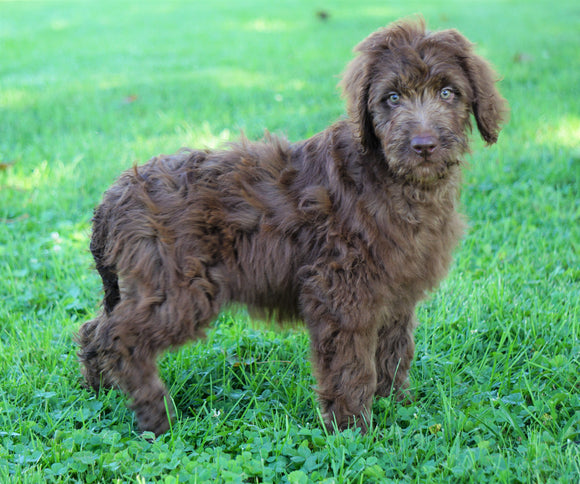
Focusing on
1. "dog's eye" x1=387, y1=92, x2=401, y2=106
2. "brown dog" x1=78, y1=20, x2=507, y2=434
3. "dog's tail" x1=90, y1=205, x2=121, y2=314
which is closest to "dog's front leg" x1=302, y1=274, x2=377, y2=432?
"brown dog" x1=78, y1=20, x2=507, y2=434

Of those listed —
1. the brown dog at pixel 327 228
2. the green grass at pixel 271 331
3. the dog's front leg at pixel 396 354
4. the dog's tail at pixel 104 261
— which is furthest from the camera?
the dog's front leg at pixel 396 354

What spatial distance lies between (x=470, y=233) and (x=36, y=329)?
325 centimetres

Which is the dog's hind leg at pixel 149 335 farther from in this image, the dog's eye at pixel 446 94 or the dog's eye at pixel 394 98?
the dog's eye at pixel 446 94

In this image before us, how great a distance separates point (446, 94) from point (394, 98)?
24 centimetres

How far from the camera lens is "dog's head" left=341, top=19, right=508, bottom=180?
9.48 ft

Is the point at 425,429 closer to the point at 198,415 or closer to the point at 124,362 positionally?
the point at 198,415

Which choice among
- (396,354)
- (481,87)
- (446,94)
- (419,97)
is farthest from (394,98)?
(396,354)

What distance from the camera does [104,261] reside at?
329 centimetres

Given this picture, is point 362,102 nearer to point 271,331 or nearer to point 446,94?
point 446,94

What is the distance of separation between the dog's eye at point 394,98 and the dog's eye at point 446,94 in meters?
0.19

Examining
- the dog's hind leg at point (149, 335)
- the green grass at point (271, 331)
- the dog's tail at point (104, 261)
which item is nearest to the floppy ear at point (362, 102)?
the dog's hind leg at point (149, 335)

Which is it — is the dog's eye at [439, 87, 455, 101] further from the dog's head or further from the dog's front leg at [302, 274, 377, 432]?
the dog's front leg at [302, 274, 377, 432]

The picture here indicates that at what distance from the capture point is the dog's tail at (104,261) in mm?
3250

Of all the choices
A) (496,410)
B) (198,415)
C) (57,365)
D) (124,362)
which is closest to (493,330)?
(496,410)
